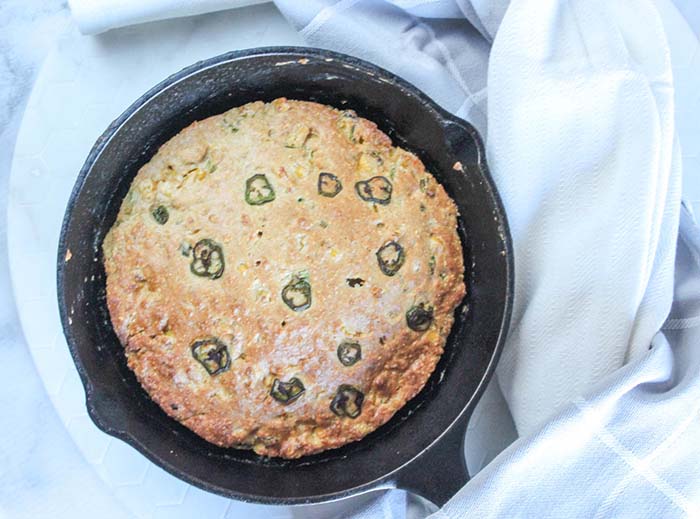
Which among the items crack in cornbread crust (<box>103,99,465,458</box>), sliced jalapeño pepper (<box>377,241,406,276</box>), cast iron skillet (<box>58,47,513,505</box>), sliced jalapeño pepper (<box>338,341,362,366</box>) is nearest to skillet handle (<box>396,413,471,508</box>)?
cast iron skillet (<box>58,47,513,505</box>)

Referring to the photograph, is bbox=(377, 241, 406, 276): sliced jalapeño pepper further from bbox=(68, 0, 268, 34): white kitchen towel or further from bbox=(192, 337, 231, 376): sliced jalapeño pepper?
bbox=(68, 0, 268, 34): white kitchen towel

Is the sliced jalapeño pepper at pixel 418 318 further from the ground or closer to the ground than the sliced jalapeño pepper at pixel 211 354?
closer to the ground

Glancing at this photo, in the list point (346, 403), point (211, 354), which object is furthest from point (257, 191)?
point (346, 403)

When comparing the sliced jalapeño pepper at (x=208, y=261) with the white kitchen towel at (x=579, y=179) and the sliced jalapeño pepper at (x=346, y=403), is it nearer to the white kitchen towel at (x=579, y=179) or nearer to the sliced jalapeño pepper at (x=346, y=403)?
the sliced jalapeño pepper at (x=346, y=403)

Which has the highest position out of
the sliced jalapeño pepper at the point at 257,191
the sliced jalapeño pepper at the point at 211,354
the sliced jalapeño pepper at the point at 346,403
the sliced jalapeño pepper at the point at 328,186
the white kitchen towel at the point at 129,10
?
the white kitchen towel at the point at 129,10

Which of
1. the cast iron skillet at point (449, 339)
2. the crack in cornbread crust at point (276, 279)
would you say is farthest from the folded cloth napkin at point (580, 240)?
the crack in cornbread crust at point (276, 279)

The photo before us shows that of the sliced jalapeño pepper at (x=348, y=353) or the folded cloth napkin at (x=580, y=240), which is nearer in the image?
the folded cloth napkin at (x=580, y=240)

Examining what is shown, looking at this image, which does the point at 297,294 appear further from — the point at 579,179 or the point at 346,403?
the point at 579,179
